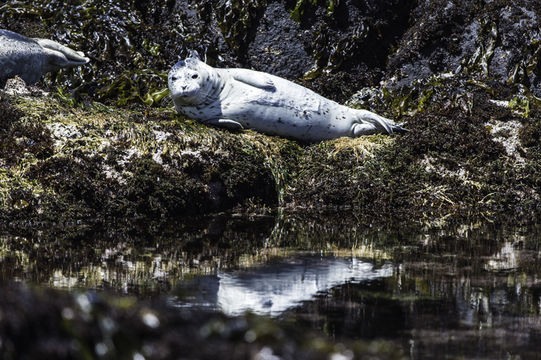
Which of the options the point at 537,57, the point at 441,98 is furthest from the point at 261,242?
the point at 537,57

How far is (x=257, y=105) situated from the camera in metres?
6.08

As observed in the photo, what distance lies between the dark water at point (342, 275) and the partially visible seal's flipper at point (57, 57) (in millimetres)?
3099

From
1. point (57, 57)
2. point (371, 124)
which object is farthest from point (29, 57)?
point (371, 124)

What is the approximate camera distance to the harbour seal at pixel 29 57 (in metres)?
6.00

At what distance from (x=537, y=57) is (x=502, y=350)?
20.5ft

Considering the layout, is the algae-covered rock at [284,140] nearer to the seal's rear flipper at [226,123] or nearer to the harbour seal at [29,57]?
the seal's rear flipper at [226,123]

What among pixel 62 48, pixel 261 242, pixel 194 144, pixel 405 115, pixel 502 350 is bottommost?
pixel 502 350

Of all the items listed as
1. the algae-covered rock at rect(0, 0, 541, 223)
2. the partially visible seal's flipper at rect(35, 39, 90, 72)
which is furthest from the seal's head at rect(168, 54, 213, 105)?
the partially visible seal's flipper at rect(35, 39, 90, 72)

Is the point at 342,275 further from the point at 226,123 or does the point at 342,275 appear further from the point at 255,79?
the point at 255,79

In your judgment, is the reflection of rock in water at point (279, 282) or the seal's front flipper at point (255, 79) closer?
the reflection of rock in water at point (279, 282)

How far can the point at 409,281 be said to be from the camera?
273 centimetres

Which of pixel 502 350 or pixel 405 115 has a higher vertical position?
pixel 405 115

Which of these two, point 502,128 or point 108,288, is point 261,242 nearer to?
point 108,288

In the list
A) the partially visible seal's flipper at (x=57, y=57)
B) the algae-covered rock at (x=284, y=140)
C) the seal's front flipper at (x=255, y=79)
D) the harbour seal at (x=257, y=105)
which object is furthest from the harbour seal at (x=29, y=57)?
the seal's front flipper at (x=255, y=79)
